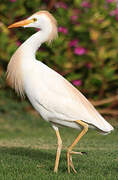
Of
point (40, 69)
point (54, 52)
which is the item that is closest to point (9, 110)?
point (54, 52)

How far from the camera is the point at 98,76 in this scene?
36.0 ft

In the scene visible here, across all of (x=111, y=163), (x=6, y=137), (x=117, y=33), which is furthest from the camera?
(x=117, y=33)

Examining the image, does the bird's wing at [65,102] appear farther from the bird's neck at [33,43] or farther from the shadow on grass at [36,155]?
the shadow on grass at [36,155]

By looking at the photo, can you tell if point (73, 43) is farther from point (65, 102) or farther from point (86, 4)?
point (65, 102)

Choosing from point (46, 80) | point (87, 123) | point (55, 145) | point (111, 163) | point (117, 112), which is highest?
point (46, 80)

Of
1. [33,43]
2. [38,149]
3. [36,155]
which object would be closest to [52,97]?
[33,43]

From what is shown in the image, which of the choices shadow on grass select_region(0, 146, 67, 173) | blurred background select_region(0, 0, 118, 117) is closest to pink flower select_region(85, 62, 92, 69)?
blurred background select_region(0, 0, 118, 117)

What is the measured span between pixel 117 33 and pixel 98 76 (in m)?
0.94

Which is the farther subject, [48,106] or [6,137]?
[6,137]

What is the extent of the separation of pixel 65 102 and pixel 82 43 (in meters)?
5.77

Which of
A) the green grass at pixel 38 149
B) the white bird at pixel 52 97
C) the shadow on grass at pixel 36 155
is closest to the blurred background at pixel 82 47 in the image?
the green grass at pixel 38 149

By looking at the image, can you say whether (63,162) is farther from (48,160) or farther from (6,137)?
(6,137)

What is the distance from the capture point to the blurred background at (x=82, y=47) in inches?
429

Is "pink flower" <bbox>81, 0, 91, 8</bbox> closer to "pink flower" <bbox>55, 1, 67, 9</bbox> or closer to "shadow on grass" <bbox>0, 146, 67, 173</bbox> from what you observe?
"pink flower" <bbox>55, 1, 67, 9</bbox>
